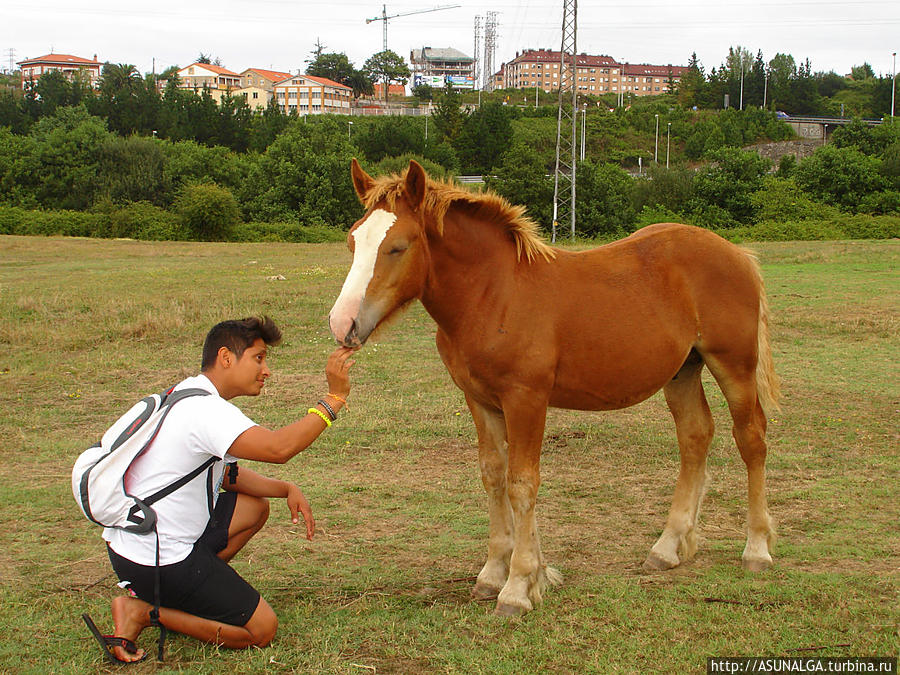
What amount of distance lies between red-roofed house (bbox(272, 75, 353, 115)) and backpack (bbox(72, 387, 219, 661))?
124406mm

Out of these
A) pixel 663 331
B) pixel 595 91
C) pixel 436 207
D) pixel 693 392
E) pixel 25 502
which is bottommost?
pixel 25 502

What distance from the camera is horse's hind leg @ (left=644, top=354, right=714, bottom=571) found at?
17.6 ft

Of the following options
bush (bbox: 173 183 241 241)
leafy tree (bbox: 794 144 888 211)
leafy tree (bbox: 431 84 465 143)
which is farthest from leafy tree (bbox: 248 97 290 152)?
leafy tree (bbox: 794 144 888 211)

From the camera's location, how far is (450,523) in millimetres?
6070

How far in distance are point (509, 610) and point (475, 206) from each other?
92.3 inches

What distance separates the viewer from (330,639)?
13.4 feet

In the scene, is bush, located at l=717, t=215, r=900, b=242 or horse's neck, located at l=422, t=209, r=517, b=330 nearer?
horse's neck, located at l=422, t=209, r=517, b=330

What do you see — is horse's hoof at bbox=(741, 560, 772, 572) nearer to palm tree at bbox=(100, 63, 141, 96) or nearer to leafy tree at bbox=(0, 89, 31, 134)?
leafy tree at bbox=(0, 89, 31, 134)

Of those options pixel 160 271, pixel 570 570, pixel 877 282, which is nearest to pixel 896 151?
pixel 877 282

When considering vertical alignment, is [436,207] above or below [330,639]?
above

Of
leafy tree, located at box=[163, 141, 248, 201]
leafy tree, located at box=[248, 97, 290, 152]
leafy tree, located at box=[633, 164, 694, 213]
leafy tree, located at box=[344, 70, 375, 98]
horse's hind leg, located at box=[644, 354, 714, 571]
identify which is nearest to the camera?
horse's hind leg, located at box=[644, 354, 714, 571]

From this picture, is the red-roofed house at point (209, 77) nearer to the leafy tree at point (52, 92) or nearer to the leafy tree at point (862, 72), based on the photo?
the leafy tree at point (52, 92)

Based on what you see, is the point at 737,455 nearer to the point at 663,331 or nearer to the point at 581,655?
the point at 663,331

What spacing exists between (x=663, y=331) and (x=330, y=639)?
8.80 feet
